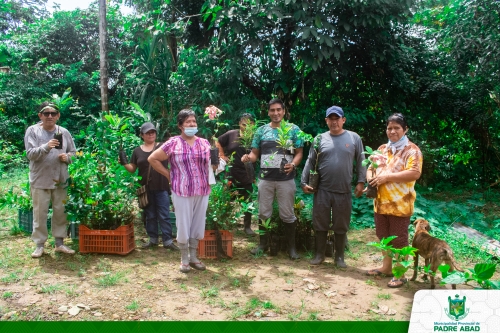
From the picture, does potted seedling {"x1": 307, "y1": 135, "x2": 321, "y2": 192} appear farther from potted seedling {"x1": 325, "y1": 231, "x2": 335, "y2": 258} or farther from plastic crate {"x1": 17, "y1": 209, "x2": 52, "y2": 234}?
plastic crate {"x1": 17, "y1": 209, "x2": 52, "y2": 234}

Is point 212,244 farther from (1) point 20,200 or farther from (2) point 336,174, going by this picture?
(1) point 20,200

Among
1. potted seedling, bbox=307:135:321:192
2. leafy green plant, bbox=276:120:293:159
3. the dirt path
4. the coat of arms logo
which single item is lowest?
the dirt path

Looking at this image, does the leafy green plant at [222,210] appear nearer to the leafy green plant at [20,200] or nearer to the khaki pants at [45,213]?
the khaki pants at [45,213]

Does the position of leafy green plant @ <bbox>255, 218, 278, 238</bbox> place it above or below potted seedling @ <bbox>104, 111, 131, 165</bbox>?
below

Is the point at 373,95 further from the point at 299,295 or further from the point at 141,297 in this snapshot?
the point at 141,297

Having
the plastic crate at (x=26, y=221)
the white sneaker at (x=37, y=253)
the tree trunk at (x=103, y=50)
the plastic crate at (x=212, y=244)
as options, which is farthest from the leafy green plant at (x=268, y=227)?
the tree trunk at (x=103, y=50)

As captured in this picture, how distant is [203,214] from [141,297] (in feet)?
3.39

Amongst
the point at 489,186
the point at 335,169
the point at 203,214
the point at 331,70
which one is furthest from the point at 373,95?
the point at 203,214

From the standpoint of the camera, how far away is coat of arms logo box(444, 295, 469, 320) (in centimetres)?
250

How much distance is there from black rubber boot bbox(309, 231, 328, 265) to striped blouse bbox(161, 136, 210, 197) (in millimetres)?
1367

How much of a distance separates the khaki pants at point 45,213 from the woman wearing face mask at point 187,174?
1.36 metres

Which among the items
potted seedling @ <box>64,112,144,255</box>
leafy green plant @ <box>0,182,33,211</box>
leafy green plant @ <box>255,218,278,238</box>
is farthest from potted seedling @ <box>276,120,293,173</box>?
leafy green plant @ <box>0,182,33,211</box>

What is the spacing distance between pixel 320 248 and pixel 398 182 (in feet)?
4.03

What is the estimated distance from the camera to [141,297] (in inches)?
141
